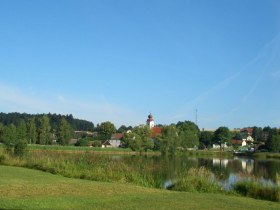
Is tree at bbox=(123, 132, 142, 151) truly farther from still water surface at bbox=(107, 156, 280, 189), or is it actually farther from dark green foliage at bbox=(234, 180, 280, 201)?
dark green foliage at bbox=(234, 180, 280, 201)

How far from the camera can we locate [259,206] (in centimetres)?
1362

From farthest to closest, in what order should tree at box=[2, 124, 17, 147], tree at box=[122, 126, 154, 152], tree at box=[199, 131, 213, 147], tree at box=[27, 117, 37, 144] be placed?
tree at box=[199, 131, 213, 147]
tree at box=[27, 117, 37, 144]
tree at box=[122, 126, 154, 152]
tree at box=[2, 124, 17, 147]

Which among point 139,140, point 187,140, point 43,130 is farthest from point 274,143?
point 43,130

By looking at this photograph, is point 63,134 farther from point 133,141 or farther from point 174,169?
point 174,169

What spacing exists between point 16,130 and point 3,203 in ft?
277

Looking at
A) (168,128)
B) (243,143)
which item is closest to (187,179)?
(168,128)

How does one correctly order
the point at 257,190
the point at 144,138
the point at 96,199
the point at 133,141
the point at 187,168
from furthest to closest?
the point at 144,138, the point at 133,141, the point at 187,168, the point at 257,190, the point at 96,199

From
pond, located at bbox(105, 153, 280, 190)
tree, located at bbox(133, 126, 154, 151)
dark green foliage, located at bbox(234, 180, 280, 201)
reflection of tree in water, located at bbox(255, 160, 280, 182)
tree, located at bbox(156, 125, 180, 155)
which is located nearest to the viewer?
dark green foliage, located at bbox(234, 180, 280, 201)

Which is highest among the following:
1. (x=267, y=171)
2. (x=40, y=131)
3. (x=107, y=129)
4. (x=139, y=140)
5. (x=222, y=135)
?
(x=107, y=129)

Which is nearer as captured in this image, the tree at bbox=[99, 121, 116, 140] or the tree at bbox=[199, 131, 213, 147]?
the tree at bbox=[99, 121, 116, 140]

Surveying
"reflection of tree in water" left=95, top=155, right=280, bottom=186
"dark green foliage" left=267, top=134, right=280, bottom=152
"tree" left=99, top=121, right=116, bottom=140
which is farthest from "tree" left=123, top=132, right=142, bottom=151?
"reflection of tree in water" left=95, top=155, right=280, bottom=186

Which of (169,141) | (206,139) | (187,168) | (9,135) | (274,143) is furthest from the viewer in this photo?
(206,139)

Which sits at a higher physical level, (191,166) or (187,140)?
(187,140)

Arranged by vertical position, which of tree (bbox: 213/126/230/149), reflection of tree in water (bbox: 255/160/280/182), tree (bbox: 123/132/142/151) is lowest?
reflection of tree in water (bbox: 255/160/280/182)
